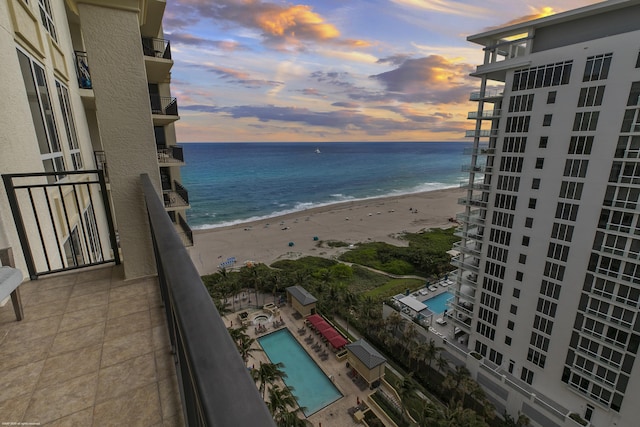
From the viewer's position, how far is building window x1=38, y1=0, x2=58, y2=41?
6.82 meters

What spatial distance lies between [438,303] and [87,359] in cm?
2303

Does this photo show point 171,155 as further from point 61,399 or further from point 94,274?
point 61,399

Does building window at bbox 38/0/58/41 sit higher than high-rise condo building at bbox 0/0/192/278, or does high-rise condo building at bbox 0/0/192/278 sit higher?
building window at bbox 38/0/58/41

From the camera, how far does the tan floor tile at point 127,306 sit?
3725 millimetres

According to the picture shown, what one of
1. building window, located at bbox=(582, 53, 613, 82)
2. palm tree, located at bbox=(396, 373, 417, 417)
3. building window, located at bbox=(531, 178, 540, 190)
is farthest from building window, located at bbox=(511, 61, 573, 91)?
palm tree, located at bbox=(396, 373, 417, 417)

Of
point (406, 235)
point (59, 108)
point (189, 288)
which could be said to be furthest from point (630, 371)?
point (406, 235)

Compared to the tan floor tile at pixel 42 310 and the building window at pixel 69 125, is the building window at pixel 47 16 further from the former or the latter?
the tan floor tile at pixel 42 310

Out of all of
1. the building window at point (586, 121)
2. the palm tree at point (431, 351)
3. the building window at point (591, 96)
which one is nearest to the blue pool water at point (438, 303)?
the palm tree at point (431, 351)

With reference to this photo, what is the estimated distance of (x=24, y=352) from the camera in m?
3.01

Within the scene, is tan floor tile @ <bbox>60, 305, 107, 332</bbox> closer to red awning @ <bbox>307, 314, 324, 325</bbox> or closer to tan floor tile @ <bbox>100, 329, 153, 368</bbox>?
tan floor tile @ <bbox>100, 329, 153, 368</bbox>

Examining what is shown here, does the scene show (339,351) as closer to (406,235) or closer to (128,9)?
(128,9)

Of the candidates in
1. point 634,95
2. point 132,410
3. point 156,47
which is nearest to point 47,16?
point 156,47

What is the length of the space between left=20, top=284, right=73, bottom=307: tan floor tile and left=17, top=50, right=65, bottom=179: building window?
2.66 meters

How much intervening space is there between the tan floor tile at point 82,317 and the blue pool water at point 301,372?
510 inches
